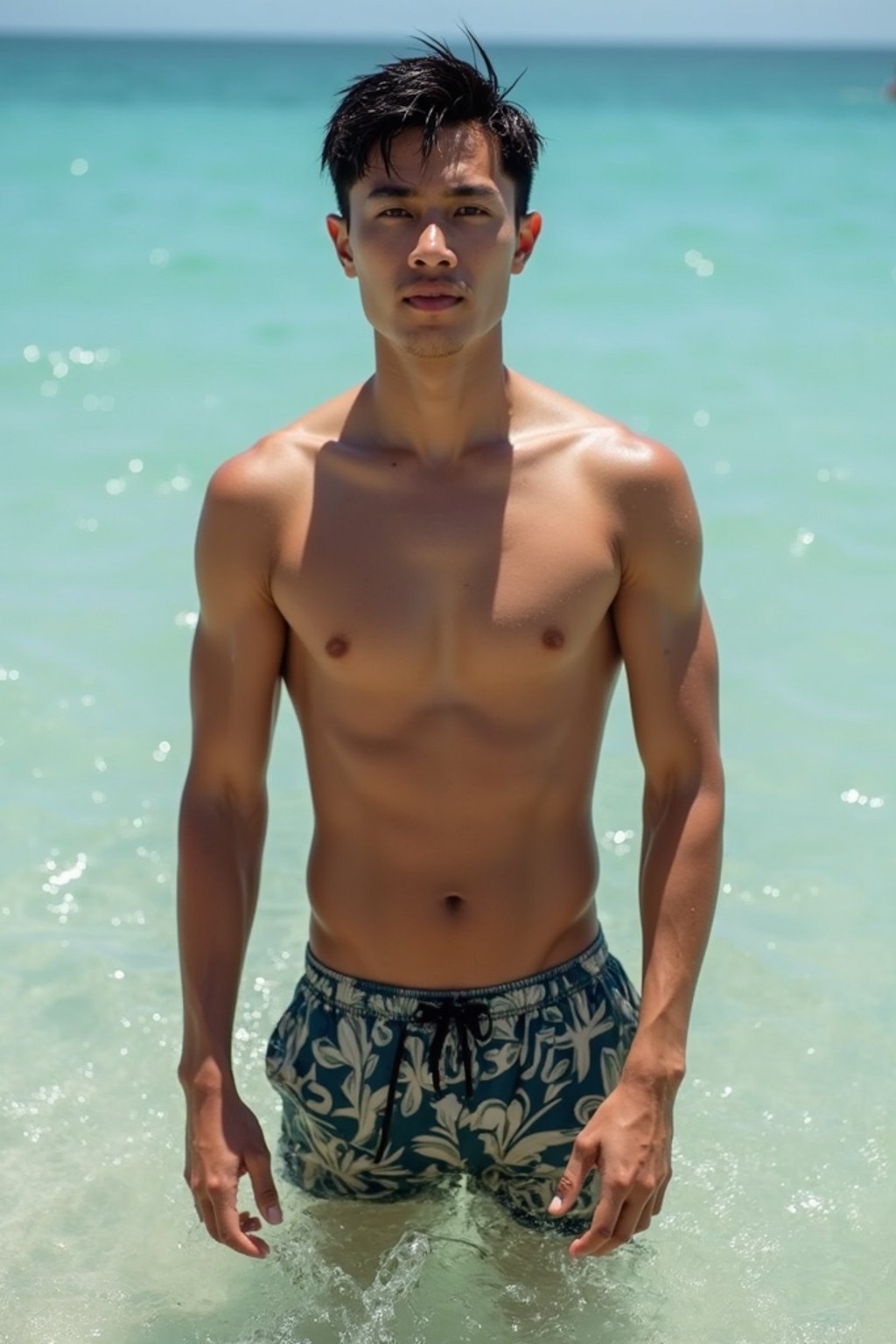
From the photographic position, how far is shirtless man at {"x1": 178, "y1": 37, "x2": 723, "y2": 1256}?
87.8 inches

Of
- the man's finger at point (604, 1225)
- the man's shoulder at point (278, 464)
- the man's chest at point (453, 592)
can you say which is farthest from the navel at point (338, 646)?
the man's finger at point (604, 1225)

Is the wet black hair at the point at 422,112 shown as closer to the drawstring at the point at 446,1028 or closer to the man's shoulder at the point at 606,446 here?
the man's shoulder at the point at 606,446

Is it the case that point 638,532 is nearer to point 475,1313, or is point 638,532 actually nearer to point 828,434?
point 475,1313

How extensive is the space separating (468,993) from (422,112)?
1.12 m

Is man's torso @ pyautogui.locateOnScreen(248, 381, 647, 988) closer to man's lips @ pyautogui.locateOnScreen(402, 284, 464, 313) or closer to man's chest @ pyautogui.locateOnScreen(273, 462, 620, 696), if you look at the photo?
man's chest @ pyautogui.locateOnScreen(273, 462, 620, 696)

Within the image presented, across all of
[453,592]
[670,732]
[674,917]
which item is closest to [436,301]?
[453,592]

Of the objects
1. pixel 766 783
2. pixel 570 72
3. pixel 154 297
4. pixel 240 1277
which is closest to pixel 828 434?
pixel 766 783

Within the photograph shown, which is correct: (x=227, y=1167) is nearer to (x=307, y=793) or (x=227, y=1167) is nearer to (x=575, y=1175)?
(x=575, y=1175)

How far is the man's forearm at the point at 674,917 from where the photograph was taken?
215 centimetres

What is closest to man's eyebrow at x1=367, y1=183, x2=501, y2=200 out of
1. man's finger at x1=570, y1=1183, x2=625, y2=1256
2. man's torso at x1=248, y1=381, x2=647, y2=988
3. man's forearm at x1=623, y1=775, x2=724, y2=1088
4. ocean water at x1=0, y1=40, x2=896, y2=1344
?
man's torso at x1=248, y1=381, x2=647, y2=988

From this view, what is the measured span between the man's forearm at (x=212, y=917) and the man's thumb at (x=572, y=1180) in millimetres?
435

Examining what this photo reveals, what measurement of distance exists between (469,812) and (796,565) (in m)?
3.82

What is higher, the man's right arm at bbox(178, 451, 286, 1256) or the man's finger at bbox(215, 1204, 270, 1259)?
the man's right arm at bbox(178, 451, 286, 1256)

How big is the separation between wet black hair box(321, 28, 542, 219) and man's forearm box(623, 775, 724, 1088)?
828 mm
